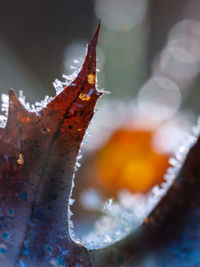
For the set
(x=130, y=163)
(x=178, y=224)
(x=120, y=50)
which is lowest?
(x=130, y=163)

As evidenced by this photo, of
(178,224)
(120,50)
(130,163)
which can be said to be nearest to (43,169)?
(178,224)

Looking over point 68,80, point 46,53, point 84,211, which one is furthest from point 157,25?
point 68,80

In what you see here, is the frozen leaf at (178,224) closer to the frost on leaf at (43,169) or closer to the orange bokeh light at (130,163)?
the frost on leaf at (43,169)

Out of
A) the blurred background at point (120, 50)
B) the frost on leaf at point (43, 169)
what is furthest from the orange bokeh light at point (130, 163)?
the frost on leaf at point (43, 169)

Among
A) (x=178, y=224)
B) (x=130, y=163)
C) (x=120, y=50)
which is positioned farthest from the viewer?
(x=120, y=50)

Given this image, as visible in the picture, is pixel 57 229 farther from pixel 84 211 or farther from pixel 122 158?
pixel 122 158

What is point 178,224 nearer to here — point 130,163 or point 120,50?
point 130,163

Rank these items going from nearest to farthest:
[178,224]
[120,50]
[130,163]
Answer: [178,224]
[130,163]
[120,50]

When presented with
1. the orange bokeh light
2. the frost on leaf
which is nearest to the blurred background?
the orange bokeh light

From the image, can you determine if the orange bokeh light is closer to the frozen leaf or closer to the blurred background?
the blurred background
